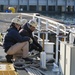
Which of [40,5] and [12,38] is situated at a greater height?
[12,38]

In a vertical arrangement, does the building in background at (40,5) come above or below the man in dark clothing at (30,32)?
below

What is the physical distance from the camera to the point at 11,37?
782 centimetres

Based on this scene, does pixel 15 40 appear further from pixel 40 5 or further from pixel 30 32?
pixel 40 5

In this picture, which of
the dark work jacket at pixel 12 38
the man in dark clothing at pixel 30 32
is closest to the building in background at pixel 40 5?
the man in dark clothing at pixel 30 32

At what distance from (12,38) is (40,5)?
224 feet

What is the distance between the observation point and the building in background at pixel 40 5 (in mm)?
73500

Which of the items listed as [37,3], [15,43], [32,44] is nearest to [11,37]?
[15,43]

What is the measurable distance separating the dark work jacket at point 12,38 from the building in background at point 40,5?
2577 inches

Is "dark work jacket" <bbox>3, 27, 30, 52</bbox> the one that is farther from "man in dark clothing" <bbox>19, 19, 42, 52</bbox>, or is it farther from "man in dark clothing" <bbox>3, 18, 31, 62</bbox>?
"man in dark clothing" <bbox>19, 19, 42, 52</bbox>

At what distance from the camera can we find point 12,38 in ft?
25.7

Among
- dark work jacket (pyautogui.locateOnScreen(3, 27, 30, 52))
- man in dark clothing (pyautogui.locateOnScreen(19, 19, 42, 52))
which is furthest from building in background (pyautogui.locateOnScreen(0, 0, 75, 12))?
dark work jacket (pyautogui.locateOnScreen(3, 27, 30, 52))

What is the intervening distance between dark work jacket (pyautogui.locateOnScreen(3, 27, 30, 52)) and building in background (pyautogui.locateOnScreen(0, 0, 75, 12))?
65449 millimetres

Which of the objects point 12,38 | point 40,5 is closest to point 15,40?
point 12,38

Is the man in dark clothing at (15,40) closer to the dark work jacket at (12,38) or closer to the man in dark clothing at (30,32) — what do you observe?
the dark work jacket at (12,38)
